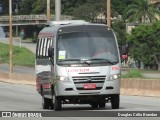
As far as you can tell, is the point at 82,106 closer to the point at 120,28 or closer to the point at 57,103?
the point at 57,103

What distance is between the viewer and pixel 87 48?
70.1 feet

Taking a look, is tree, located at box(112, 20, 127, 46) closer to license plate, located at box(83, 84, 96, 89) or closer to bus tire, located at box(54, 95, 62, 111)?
bus tire, located at box(54, 95, 62, 111)

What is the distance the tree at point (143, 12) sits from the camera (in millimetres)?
120812

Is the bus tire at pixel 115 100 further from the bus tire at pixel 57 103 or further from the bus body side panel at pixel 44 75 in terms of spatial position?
the bus body side panel at pixel 44 75

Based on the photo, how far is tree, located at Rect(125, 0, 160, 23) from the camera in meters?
121

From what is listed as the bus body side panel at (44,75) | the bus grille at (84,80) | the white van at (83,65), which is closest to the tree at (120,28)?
the bus body side panel at (44,75)

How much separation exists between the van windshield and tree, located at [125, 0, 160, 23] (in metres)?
99.5

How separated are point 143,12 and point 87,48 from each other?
101479 mm

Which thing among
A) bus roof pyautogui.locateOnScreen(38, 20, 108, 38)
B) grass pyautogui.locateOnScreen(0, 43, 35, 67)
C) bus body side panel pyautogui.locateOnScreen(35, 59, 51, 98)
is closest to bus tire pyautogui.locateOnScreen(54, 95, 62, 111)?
bus body side panel pyautogui.locateOnScreen(35, 59, 51, 98)

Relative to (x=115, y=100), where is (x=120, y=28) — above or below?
below

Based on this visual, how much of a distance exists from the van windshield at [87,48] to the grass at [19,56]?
9353 centimetres

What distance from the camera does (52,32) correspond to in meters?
22.5

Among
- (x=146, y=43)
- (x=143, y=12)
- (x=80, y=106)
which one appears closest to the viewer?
(x=80, y=106)

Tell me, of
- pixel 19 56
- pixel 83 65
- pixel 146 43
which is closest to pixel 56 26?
pixel 83 65
